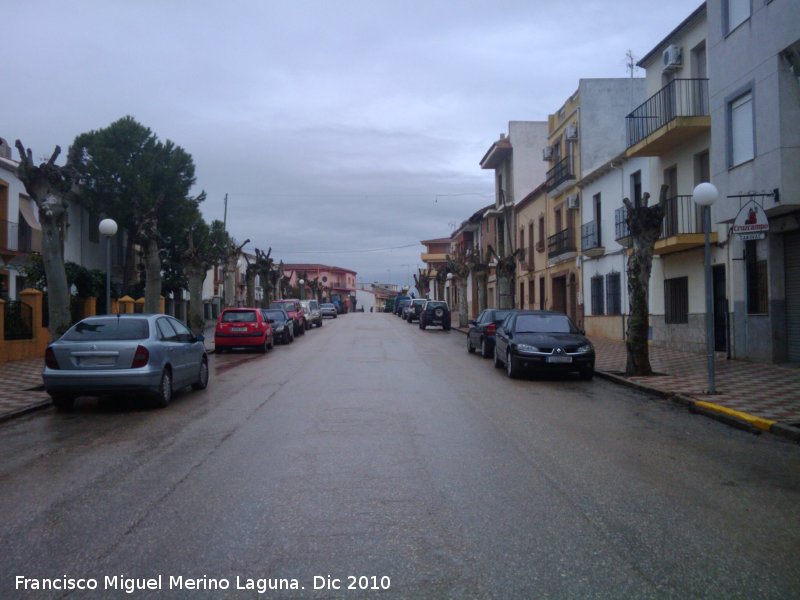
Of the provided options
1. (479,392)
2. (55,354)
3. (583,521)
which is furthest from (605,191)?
(583,521)

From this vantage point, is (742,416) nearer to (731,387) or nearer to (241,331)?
(731,387)

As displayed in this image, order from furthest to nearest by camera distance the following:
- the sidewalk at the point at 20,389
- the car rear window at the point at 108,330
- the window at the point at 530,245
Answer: the window at the point at 530,245, the sidewalk at the point at 20,389, the car rear window at the point at 108,330

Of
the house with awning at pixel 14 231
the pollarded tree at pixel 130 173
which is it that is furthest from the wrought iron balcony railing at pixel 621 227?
the pollarded tree at pixel 130 173

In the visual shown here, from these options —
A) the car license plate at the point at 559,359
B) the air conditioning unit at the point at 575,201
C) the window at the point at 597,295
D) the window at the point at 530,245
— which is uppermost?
the air conditioning unit at the point at 575,201

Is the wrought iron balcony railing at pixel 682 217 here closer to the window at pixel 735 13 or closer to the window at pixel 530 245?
the window at pixel 735 13

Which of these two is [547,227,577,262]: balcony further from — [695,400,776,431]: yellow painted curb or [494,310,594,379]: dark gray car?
[695,400,776,431]: yellow painted curb

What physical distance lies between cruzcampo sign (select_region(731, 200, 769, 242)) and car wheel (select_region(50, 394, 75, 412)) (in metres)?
10.8

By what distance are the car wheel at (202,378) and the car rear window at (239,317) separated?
10779 mm

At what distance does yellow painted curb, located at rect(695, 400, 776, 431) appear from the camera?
379 inches

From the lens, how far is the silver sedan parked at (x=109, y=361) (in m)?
11.2

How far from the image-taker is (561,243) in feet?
112

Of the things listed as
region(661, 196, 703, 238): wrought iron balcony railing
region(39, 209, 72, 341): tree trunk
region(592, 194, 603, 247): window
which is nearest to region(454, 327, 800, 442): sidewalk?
region(661, 196, 703, 238): wrought iron balcony railing

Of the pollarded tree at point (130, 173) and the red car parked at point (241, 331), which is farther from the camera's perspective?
the pollarded tree at point (130, 173)

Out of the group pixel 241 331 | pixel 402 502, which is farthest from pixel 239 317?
pixel 402 502
